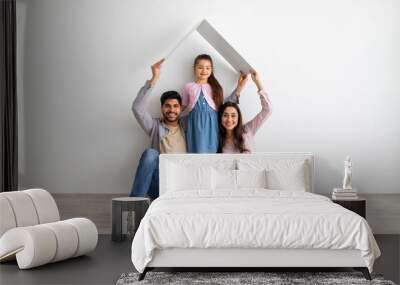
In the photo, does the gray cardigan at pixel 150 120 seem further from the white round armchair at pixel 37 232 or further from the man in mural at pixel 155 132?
the white round armchair at pixel 37 232

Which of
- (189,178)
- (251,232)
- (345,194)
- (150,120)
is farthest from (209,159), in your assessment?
(251,232)

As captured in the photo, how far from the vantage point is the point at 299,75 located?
7.68 meters

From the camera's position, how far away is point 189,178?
22.7ft

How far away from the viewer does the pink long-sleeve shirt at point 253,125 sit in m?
7.48

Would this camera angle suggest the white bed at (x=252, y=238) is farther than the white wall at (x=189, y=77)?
No

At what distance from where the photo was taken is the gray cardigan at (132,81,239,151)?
7371 mm

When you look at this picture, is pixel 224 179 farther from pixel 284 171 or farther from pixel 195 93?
pixel 195 93

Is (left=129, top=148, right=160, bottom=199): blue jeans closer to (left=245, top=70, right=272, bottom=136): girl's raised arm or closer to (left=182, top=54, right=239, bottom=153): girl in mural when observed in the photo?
(left=182, top=54, right=239, bottom=153): girl in mural

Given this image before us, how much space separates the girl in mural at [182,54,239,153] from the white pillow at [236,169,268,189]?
0.74m

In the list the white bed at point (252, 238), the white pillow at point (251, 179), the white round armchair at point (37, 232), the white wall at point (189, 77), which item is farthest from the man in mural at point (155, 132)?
the white bed at point (252, 238)

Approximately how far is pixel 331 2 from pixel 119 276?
13.2 ft

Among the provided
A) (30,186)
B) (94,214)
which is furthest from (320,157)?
(30,186)

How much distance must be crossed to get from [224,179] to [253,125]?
1011 millimetres

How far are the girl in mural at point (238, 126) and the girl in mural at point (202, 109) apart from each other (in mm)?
95
